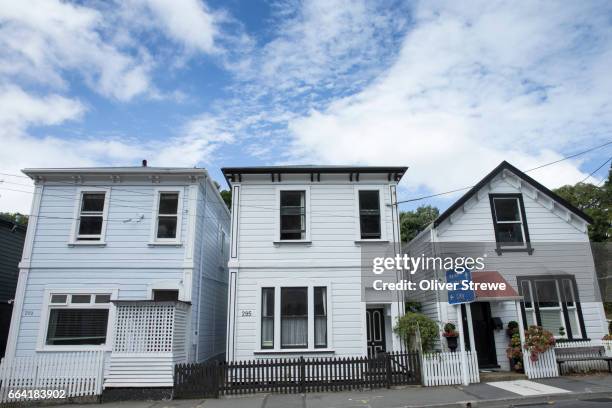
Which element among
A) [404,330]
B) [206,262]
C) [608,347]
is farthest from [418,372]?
[206,262]

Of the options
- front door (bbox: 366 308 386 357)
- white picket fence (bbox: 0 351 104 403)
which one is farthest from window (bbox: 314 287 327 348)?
white picket fence (bbox: 0 351 104 403)

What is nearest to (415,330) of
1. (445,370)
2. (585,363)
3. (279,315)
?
(445,370)

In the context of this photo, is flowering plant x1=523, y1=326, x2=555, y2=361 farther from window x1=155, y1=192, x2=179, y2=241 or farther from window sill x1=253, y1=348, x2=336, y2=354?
window x1=155, y1=192, x2=179, y2=241

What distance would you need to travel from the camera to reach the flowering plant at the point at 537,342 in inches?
486

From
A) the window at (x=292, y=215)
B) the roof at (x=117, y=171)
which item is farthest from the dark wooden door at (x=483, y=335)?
the roof at (x=117, y=171)

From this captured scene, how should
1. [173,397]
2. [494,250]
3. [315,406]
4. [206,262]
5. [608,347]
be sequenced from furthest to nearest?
[206,262]
[494,250]
[608,347]
[173,397]
[315,406]

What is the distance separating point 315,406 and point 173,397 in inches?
163

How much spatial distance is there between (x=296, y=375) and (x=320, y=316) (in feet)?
7.20

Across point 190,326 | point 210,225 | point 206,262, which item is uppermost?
point 210,225

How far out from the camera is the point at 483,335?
13898 millimetres

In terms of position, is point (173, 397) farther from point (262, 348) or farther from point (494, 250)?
point (494, 250)

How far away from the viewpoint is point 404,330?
13258 mm

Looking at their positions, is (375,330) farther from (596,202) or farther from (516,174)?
(596,202)

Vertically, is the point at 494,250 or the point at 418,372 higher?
the point at 494,250
